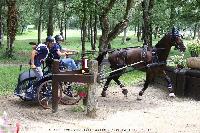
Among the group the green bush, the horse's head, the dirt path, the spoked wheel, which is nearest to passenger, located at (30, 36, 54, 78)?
the spoked wheel

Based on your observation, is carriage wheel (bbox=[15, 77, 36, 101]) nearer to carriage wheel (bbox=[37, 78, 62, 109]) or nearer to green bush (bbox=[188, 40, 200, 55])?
carriage wheel (bbox=[37, 78, 62, 109])

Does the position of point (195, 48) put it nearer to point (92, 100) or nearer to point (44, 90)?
point (92, 100)

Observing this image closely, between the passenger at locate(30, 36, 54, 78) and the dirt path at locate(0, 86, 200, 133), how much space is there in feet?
3.40

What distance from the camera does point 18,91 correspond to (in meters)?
13.7

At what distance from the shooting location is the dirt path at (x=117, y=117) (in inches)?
425

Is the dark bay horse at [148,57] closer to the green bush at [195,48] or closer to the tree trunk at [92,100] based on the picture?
the green bush at [195,48]

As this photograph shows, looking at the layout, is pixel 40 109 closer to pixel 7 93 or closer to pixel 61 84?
pixel 61 84

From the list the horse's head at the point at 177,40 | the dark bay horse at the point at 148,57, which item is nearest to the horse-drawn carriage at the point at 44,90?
the dark bay horse at the point at 148,57

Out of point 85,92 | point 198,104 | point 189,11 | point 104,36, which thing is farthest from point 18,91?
point 189,11

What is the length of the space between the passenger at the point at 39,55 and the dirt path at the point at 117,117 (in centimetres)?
104

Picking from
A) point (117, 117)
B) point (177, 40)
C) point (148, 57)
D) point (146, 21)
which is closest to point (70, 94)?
point (117, 117)

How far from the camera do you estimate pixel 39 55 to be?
44.2 feet

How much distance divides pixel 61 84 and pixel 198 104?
4348mm

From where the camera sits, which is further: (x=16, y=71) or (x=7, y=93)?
(x=16, y=71)
